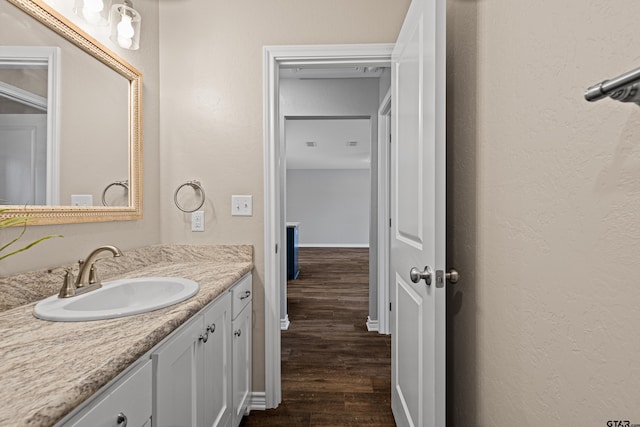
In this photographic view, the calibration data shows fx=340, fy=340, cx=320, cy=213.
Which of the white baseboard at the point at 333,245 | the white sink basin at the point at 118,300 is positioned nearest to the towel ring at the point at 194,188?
the white sink basin at the point at 118,300

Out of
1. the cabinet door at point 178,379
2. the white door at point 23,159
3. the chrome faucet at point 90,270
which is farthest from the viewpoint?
the chrome faucet at point 90,270

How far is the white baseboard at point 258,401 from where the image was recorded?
1882 millimetres

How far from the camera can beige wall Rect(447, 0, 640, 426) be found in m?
0.56

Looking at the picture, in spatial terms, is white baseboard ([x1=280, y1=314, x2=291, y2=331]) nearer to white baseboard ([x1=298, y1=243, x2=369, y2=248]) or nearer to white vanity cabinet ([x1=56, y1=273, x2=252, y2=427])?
white vanity cabinet ([x1=56, y1=273, x2=252, y2=427])

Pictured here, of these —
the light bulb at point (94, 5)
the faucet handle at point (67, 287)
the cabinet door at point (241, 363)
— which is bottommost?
the cabinet door at point (241, 363)

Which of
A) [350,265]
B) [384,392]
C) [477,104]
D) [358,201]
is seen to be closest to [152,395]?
[477,104]

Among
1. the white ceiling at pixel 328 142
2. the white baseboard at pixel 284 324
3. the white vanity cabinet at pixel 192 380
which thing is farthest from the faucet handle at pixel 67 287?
the white ceiling at pixel 328 142

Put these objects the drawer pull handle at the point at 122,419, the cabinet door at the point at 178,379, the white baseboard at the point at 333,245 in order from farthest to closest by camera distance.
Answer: the white baseboard at the point at 333,245 → the cabinet door at the point at 178,379 → the drawer pull handle at the point at 122,419

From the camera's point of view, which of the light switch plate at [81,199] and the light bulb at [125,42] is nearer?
the light switch plate at [81,199]

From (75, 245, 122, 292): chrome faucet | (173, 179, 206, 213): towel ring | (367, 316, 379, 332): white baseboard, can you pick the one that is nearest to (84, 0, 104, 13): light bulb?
(173, 179, 206, 213): towel ring

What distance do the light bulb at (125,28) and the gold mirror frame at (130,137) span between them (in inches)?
4.2

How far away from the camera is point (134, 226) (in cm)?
168

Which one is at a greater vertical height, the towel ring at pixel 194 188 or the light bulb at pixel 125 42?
the light bulb at pixel 125 42

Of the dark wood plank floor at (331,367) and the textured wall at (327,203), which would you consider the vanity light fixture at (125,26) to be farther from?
the textured wall at (327,203)
